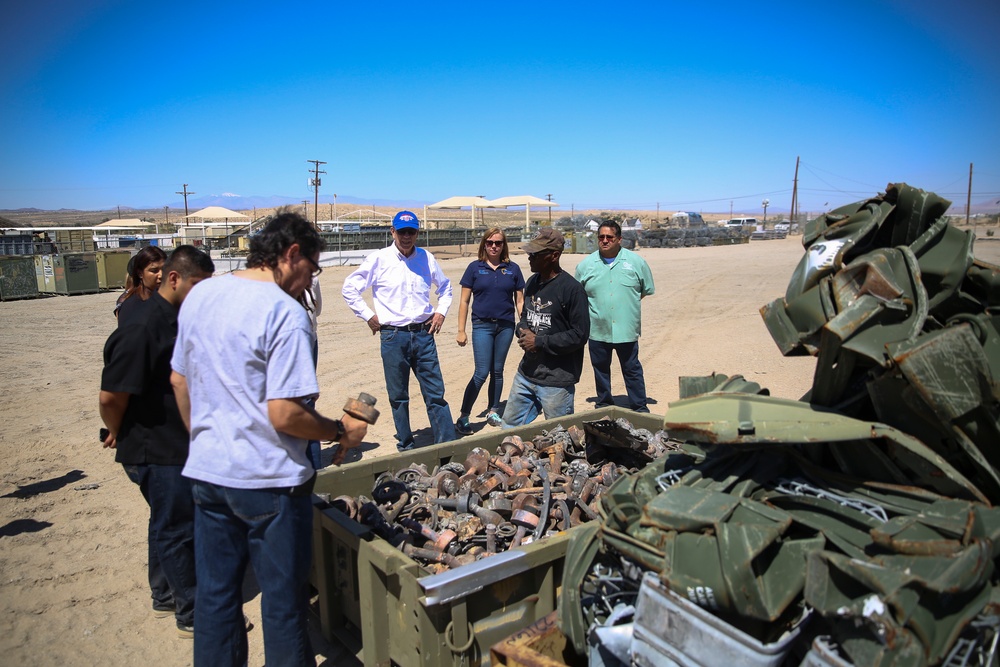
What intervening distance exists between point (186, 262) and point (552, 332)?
2758mm

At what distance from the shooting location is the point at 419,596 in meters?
2.78

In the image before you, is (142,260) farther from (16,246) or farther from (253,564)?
(16,246)

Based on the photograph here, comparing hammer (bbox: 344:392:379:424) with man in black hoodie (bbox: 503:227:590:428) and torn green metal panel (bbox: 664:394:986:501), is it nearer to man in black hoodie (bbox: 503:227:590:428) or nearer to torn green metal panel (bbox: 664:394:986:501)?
torn green metal panel (bbox: 664:394:986:501)

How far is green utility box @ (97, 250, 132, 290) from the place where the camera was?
19500mm

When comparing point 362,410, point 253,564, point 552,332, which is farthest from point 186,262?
point 552,332

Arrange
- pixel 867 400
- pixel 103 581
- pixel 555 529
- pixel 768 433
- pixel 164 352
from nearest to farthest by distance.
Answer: pixel 768 433
pixel 867 400
pixel 164 352
pixel 555 529
pixel 103 581

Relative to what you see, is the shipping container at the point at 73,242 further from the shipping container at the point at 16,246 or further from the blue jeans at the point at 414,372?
the blue jeans at the point at 414,372

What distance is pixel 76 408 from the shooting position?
26.8ft

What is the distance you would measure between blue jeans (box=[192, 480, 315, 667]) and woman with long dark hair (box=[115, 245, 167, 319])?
5.61 ft

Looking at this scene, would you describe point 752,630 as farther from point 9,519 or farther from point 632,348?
point 9,519

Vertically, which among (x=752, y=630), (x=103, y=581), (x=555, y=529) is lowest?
(x=103, y=581)

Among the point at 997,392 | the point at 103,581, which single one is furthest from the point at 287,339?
the point at 103,581

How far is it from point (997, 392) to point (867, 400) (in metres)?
0.49

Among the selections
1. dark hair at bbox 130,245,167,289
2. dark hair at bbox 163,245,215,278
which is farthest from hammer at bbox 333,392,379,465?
dark hair at bbox 130,245,167,289
